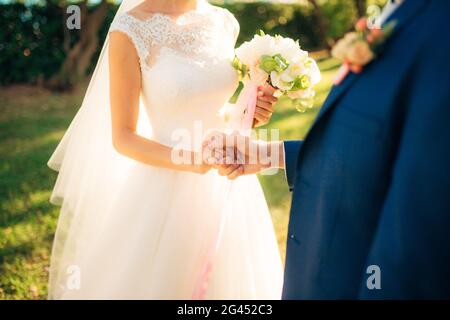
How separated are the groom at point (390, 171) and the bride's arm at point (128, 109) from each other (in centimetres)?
96

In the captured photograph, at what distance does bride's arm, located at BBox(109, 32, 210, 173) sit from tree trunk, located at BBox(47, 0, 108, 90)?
9514mm

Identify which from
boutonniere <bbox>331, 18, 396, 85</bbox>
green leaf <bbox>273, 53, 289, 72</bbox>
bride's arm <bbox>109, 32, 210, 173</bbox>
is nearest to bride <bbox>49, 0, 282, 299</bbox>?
bride's arm <bbox>109, 32, 210, 173</bbox>

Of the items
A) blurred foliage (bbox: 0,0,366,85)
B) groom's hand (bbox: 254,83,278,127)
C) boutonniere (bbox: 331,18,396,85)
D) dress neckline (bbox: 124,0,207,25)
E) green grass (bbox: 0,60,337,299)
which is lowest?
green grass (bbox: 0,60,337,299)

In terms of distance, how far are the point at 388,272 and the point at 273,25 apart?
18315 mm

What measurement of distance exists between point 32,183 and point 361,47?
565 centimetres

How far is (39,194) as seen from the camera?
600 centimetres

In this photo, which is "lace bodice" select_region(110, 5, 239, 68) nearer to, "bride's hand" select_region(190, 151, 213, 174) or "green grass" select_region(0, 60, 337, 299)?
"bride's hand" select_region(190, 151, 213, 174)

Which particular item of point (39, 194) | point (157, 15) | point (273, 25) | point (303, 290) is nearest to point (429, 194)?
point (303, 290)

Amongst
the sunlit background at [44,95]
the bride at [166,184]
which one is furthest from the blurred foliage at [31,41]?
the bride at [166,184]

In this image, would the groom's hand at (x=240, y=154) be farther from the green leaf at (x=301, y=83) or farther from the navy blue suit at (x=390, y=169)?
the navy blue suit at (x=390, y=169)

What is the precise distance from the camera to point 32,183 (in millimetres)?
6352

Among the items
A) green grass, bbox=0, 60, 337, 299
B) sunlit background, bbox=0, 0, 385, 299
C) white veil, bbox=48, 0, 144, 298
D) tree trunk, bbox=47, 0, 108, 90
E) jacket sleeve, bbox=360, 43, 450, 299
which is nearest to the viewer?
jacket sleeve, bbox=360, 43, 450, 299

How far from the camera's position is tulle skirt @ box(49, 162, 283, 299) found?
2.67 meters

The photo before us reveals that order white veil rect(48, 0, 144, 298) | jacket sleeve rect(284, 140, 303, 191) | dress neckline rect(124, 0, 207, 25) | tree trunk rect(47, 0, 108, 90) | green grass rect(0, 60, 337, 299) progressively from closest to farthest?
jacket sleeve rect(284, 140, 303, 191), dress neckline rect(124, 0, 207, 25), white veil rect(48, 0, 144, 298), green grass rect(0, 60, 337, 299), tree trunk rect(47, 0, 108, 90)
